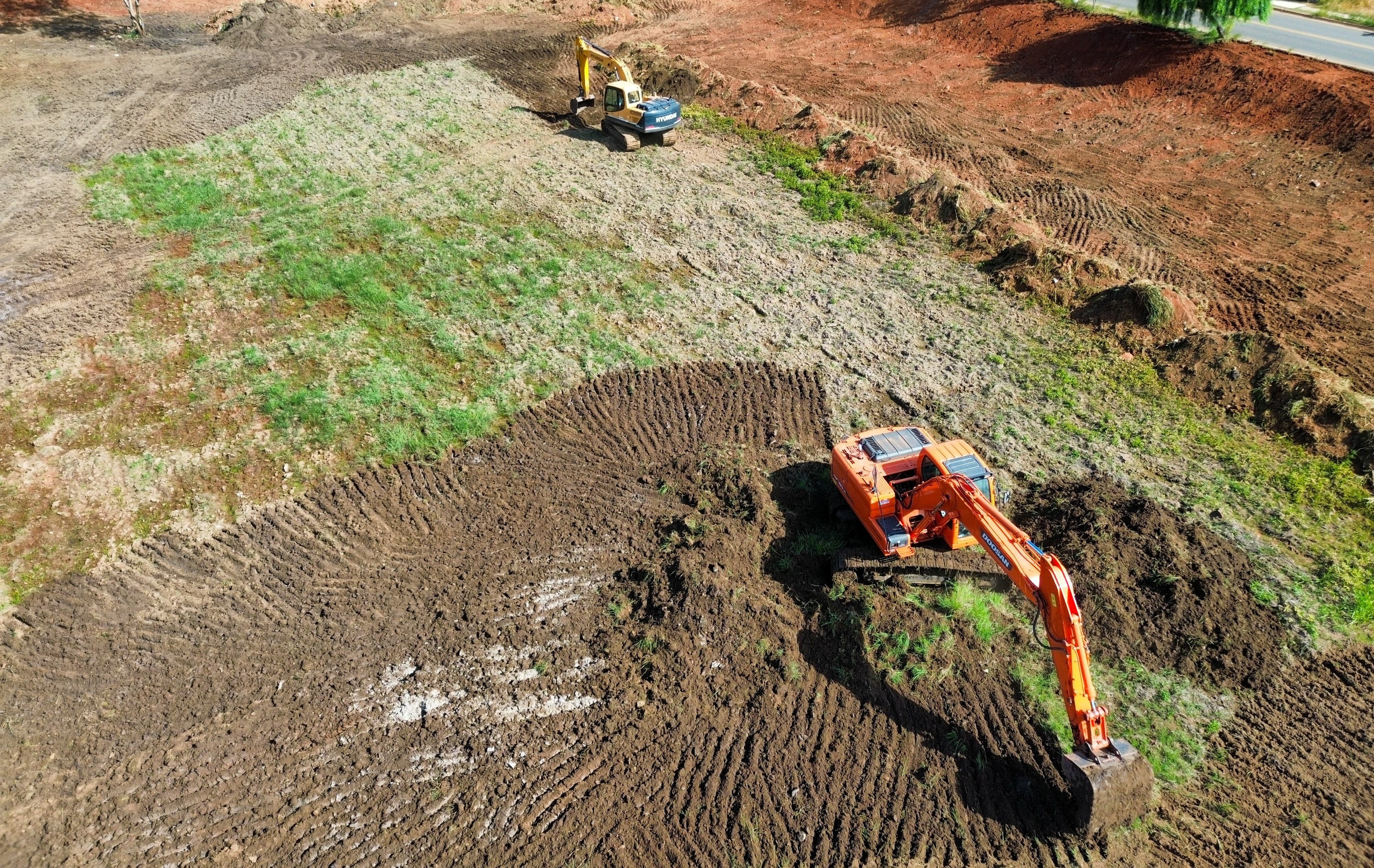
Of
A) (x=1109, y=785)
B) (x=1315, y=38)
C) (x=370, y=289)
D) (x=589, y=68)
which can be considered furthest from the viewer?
(x=1315, y=38)

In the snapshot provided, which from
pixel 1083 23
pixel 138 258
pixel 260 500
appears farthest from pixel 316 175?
pixel 1083 23

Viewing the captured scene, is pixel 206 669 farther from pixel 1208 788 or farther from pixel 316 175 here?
pixel 316 175

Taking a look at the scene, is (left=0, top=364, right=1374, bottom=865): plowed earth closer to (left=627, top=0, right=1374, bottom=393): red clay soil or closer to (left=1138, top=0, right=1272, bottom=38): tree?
(left=627, top=0, right=1374, bottom=393): red clay soil

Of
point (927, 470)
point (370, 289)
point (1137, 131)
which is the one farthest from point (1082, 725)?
point (1137, 131)

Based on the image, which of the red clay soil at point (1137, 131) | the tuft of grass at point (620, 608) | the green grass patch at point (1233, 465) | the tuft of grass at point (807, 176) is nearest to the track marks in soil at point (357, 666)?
the tuft of grass at point (620, 608)

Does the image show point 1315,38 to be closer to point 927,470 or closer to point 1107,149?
point 1107,149

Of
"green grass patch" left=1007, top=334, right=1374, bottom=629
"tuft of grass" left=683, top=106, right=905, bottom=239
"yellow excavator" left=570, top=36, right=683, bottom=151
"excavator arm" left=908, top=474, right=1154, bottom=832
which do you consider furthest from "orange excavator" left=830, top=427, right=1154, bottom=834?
"yellow excavator" left=570, top=36, right=683, bottom=151
